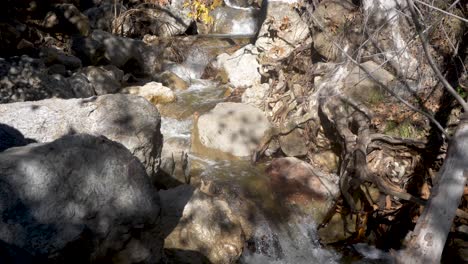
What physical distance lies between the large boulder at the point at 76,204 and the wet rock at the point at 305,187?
2.93 metres

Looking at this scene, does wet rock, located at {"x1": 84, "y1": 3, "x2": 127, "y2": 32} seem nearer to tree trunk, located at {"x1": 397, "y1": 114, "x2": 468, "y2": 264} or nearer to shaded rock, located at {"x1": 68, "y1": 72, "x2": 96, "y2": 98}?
shaded rock, located at {"x1": 68, "y1": 72, "x2": 96, "y2": 98}

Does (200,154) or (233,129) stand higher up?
(233,129)

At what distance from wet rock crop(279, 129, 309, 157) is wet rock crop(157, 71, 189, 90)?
3.90 metres

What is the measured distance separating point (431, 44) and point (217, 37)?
825 centimetres

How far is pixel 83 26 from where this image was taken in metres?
10.9

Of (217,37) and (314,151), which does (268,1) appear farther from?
(314,151)

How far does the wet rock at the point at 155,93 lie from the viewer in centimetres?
855

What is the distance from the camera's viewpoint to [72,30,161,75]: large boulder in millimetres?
9562

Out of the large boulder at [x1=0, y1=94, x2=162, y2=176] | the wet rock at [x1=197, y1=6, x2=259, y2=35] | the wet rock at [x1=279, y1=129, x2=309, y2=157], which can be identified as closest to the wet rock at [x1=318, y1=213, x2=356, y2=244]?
the wet rock at [x1=279, y1=129, x2=309, y2=157]

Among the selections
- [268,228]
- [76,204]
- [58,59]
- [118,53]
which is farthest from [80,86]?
[76,204]

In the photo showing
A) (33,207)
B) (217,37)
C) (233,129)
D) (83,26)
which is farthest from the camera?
(217,37)

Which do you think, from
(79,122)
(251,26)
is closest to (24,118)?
(79,122)

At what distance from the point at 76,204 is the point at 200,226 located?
87.8 inches

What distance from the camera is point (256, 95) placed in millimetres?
8406
